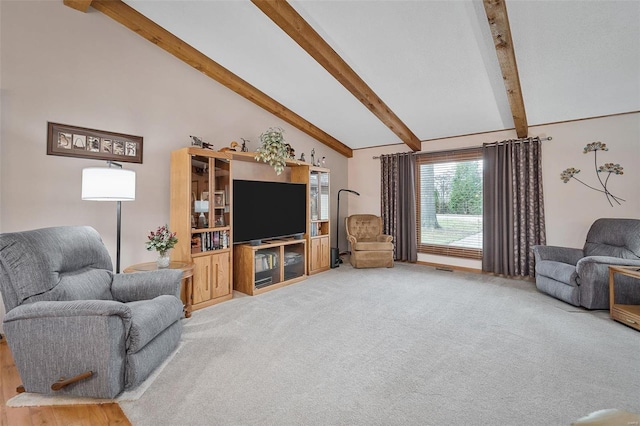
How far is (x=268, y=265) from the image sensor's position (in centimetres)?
417

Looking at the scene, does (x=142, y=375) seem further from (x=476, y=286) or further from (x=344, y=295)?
(x=476, y=286)

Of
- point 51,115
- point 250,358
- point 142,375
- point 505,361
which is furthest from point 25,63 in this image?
point 505,361

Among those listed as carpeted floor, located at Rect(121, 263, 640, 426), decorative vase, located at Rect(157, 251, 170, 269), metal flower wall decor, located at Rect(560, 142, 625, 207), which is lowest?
carpeted floor, located at Rect(121, 263, 640, 426)

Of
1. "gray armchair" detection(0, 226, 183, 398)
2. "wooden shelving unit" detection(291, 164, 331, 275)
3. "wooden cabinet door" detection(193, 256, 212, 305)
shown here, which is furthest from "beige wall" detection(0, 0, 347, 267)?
"wooden shelving unit" detection(291, 164, 331, 275)

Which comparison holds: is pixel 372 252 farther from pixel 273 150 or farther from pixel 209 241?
pixel 209 241

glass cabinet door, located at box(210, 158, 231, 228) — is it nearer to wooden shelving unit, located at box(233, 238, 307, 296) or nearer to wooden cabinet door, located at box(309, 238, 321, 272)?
wooden shelving unit, located at box(233, 238, 307, 296)

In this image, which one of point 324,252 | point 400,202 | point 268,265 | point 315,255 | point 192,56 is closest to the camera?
point 192,56

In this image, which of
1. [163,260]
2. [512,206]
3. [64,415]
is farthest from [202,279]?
[512,206]

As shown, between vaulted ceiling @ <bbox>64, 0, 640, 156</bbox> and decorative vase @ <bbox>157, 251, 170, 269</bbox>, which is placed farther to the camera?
decorative vase @ <bbox>157, 251, 170, 269</bbox>

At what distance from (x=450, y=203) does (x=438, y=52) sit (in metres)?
2.92

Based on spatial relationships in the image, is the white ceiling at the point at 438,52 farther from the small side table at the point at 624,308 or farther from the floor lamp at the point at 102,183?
the small side table at the point at 624,308

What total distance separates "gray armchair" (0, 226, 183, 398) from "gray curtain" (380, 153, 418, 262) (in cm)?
464

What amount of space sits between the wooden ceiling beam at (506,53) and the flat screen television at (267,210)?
119 inches

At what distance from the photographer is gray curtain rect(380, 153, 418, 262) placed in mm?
5676
